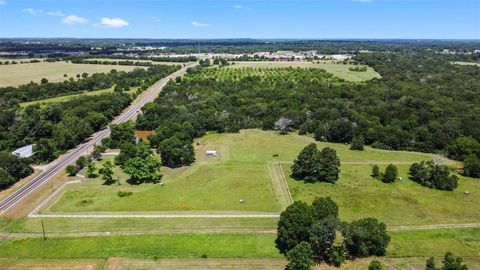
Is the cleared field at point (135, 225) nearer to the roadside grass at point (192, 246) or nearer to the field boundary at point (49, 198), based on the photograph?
the roadside grass at point (192, 246)

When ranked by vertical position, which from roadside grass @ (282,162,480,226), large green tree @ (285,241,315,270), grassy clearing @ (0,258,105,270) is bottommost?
grassy clearing @ (0,258,105,270)

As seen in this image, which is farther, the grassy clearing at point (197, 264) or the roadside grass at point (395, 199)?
the roadside grass at point (395, 199)

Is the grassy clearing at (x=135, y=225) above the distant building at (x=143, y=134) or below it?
below

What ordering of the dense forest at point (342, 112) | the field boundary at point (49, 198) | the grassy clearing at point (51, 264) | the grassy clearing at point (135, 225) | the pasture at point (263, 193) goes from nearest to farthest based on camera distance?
the grassy clearing at point (51, 264) → the grassy clearing at point (135, 225) → the field boundary at point (49, 198) → the pasture at point (263, 193) → the dense forest at point (342, 112)

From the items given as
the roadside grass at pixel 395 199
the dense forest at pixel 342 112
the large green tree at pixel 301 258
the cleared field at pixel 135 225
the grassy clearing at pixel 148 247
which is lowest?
the grassy clearing at pixel 148 247

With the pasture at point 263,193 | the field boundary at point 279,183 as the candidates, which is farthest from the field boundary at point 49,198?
the field boundary at point 279,183

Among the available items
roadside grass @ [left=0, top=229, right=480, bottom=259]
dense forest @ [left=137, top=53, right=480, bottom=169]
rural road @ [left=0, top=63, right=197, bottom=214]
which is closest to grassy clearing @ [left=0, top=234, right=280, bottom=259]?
roadside grass @ [left=0, top=229, right=480, bottom=259]

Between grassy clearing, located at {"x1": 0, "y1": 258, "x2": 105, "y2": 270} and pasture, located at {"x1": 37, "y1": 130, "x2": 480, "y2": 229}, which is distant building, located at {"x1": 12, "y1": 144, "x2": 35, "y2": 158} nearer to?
pasture, located at {"x1": 37, "y1": 130, "x2": 480, "y2": 229}
